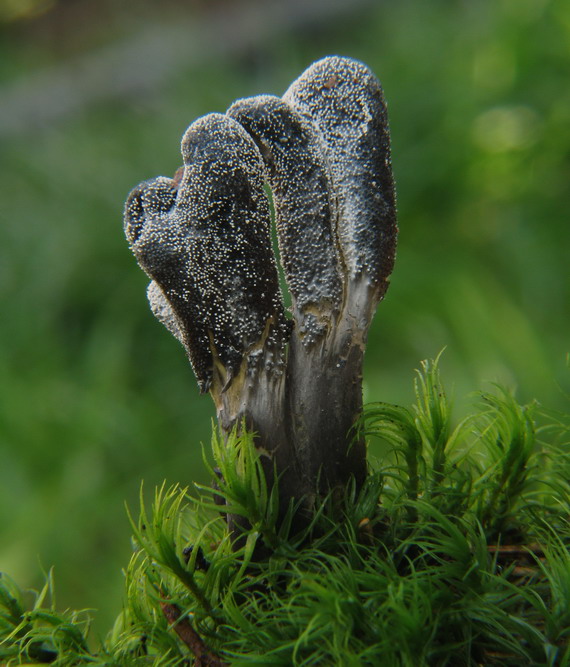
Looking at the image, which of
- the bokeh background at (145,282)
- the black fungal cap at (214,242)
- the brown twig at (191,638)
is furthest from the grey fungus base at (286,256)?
the bokeh background at (145,282)

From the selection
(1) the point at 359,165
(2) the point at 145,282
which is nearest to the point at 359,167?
(1) the point at 359,165

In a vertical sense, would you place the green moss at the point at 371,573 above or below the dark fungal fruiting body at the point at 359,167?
Result: below

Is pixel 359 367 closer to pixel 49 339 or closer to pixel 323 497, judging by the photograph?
pixel 323 497

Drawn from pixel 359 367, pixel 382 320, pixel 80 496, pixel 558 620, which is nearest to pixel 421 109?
pixel 382 320

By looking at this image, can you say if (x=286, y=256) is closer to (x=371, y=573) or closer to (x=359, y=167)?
(x=359, y=167)

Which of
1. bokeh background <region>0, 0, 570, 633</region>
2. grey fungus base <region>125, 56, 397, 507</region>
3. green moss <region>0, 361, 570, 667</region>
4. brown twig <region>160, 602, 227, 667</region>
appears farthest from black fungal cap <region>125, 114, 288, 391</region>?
bokeh background <region>0, 0, 570, 633</region>

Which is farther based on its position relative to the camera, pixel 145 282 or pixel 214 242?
pixel 145 282

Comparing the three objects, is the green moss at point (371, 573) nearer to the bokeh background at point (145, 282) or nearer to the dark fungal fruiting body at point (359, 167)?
the dark fungal fruiting body at point (359, 167)
